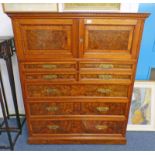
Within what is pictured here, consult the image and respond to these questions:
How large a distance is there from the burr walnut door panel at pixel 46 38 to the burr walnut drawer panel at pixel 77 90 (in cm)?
31

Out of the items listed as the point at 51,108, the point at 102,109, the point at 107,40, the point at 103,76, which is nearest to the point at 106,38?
the point at 107,40

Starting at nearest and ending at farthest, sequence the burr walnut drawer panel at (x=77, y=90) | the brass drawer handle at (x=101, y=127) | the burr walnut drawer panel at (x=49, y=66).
Result: the burr walnut drawer panel at (x=49, y=66)
the burr walnut drawer panel at (x=77, y=90)
the brass drawer handle at (x=101, y=127)

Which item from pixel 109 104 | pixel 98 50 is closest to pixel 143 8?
pixel 98 50

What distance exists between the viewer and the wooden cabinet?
1.41 metres

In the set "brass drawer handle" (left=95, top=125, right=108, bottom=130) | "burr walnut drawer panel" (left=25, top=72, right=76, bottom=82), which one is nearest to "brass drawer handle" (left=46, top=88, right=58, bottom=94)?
"burr walnut drawer panel" (left=25, top=72, right=76, bottom=82)

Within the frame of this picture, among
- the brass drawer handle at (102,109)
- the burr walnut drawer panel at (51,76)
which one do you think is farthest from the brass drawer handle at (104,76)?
the brass drawer handle at (102,109)

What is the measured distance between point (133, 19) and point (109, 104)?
2.74 ft

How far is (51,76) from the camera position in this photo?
1603 millimetres

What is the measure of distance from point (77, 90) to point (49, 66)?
1.18 feet

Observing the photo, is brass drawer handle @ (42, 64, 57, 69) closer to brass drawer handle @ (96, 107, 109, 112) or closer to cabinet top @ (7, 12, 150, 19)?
cabinet top @ (7, 12, 150, 19)

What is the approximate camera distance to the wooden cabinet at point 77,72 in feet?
4.61

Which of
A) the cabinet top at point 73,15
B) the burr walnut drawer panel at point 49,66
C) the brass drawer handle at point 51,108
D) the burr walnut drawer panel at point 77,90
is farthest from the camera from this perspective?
the brass drawer handle at point 51,108

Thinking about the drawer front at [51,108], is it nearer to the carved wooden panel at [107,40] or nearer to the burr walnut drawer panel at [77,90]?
the burr walnut drawer panel at [77,90]

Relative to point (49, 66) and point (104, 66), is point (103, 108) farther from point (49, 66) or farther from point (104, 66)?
point (49, 66)
